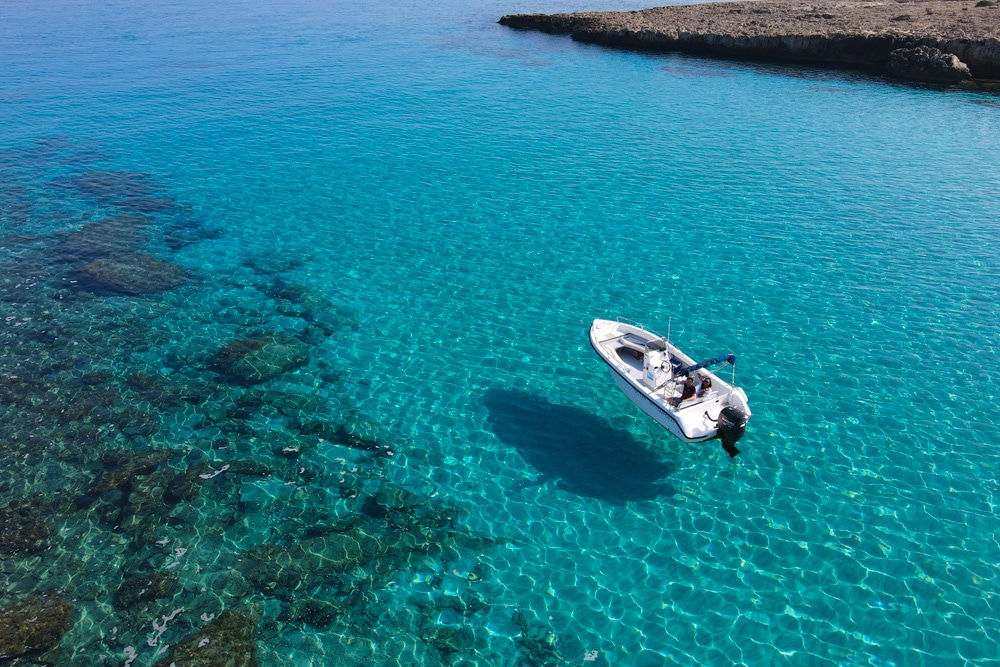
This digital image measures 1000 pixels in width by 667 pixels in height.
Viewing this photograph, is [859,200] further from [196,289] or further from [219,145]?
[219,145]

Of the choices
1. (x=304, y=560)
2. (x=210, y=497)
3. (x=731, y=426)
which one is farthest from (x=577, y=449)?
(x=210, y=497)

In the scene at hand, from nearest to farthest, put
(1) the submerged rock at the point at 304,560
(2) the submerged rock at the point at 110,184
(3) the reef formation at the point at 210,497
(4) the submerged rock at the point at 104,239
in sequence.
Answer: (3) the reef formation at the point at 210,497 → (1) the submerged rock at the point at 304,560 → (4) the submerged rock at the point at 104,239 → (2) the submerged rock at the point at 110,184

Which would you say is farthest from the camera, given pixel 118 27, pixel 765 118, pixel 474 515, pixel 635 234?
pixel 118 27

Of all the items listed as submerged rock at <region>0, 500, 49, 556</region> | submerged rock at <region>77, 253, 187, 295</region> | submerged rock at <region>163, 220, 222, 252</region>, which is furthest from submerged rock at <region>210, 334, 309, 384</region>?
submerged rock at <region>163, 220, 222, 252</region>

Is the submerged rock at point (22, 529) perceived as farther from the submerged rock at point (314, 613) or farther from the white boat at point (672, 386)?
the white boat at point (672, 386)

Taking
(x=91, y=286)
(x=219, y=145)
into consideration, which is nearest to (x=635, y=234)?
(x=91, y=286)

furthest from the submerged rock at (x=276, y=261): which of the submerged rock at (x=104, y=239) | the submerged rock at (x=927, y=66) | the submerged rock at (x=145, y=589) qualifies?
the submerged rock at (x=927, y=66)
